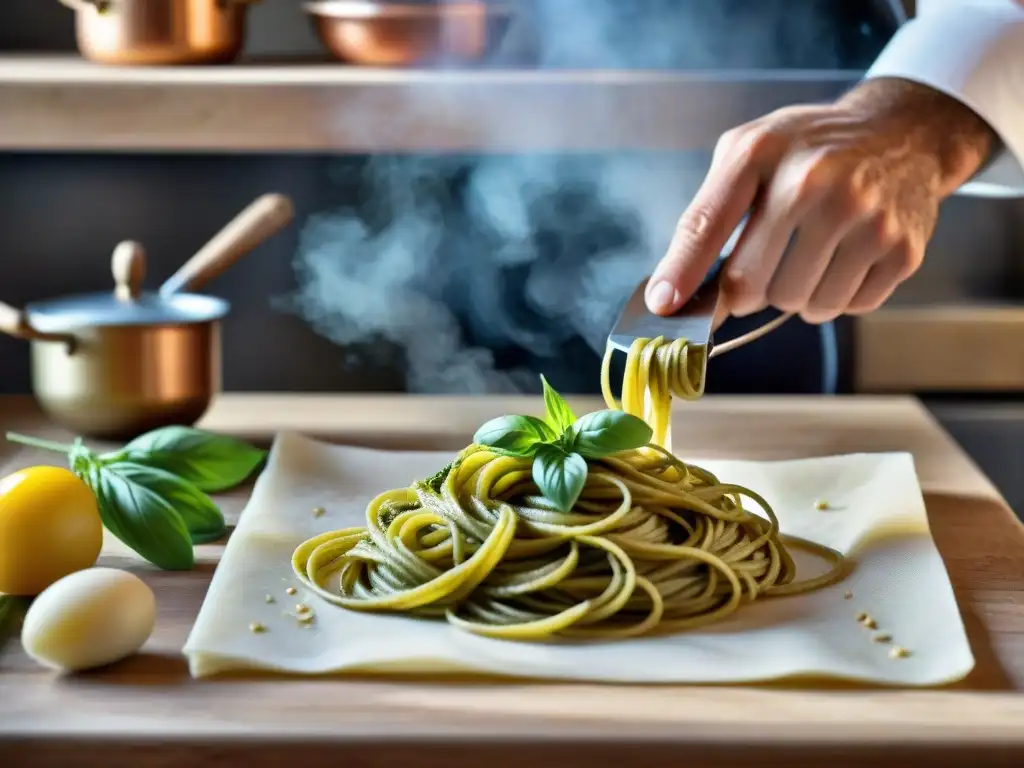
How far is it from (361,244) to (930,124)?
1.20 m

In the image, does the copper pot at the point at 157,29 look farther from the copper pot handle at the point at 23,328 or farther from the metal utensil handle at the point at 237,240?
the copper pot handle at the point at 23,328

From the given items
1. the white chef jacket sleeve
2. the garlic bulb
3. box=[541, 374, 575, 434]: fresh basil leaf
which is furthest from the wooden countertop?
the white chef jacket sleeve

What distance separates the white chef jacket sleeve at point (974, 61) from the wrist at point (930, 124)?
1 cm

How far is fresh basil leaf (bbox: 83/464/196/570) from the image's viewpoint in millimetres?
1386

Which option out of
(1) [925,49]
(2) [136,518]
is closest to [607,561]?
(2) [136,518]

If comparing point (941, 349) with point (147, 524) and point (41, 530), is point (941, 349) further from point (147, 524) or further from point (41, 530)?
point (41, 530)

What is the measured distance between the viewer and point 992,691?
3.67ft

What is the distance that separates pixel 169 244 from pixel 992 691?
1989 mm

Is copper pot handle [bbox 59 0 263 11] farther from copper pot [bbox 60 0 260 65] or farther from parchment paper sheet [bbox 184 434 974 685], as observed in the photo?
parchment paper sheet [bbox 184 434 974 685]

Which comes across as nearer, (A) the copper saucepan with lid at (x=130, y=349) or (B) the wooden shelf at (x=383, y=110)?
(A) the copper saucepan with lid at (x=130, y=349)

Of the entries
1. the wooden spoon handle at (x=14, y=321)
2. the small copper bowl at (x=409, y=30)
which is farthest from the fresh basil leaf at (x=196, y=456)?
the small copper bowl at (x=409, y=30)

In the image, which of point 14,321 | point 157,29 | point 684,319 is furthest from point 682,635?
point 157,29

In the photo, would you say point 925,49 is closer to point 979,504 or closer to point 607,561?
point 979,504

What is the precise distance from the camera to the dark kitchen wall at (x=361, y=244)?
8.79 feet
